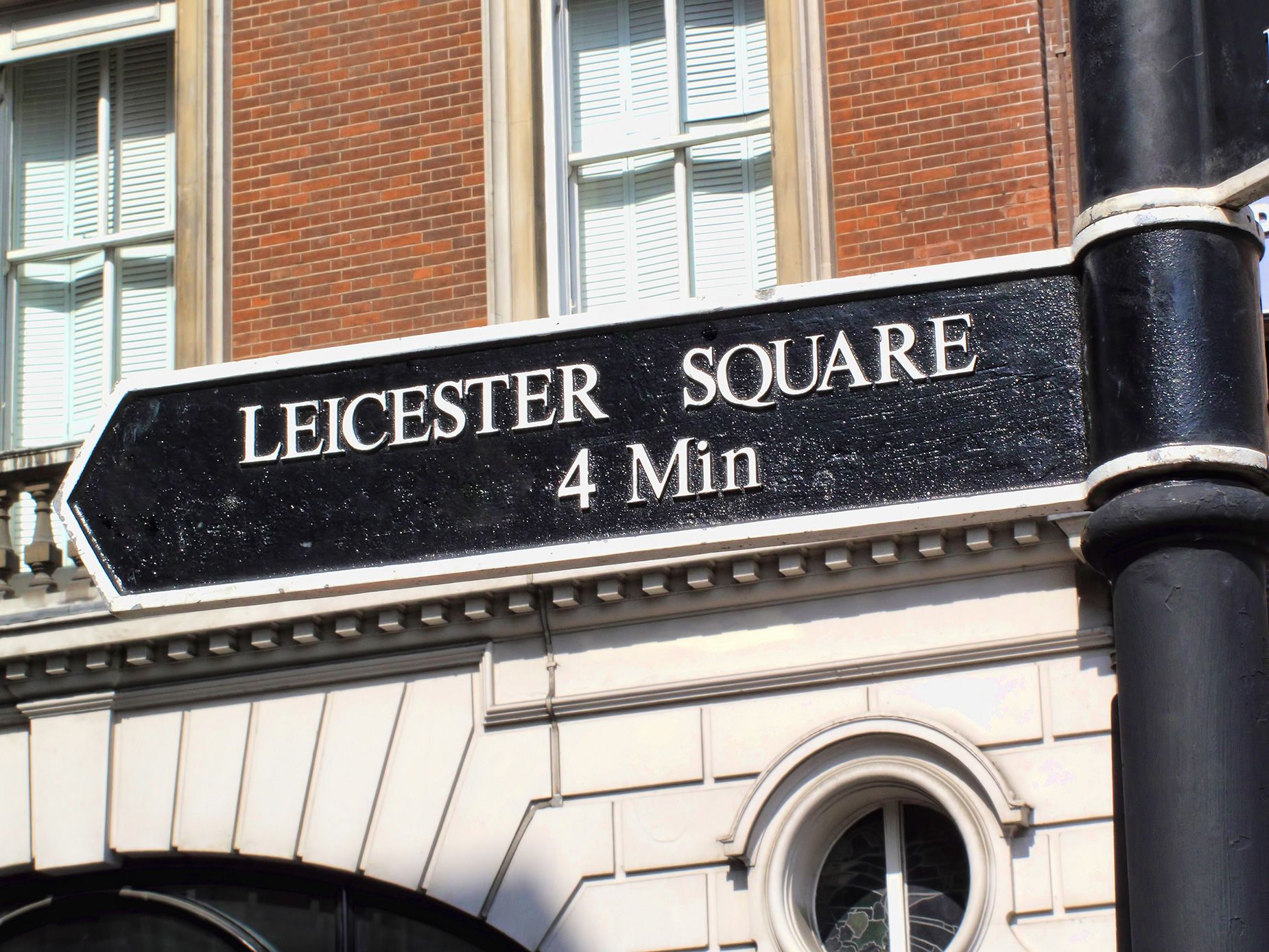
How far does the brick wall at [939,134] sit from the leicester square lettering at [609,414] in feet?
21.1

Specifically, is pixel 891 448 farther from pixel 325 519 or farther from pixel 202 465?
pixel 202 465

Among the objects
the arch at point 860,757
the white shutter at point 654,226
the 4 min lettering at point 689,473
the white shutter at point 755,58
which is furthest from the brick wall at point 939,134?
the 4 min lettering at point 689,473

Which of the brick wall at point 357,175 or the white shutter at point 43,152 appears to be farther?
the white shutter at point 43,152

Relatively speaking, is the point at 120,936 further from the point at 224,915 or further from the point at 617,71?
the point at 617,71

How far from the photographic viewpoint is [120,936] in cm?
994

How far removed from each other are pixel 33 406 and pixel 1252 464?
10051 millimetres

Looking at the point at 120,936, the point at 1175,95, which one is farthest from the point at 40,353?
the point at 1175,95

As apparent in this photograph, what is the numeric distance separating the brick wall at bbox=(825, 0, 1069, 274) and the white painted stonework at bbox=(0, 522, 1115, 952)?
165cm

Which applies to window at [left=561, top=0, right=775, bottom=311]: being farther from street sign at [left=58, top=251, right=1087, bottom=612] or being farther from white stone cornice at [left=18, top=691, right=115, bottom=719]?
street sign at [left=58, top=251, right=1087, bottom=612]

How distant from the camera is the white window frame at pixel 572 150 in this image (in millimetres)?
10367

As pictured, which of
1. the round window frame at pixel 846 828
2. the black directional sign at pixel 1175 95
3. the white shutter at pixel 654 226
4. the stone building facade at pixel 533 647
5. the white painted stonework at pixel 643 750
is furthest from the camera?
the white shutter at pixel 654 226

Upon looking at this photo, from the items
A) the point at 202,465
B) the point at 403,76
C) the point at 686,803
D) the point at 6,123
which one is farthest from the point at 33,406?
the point at 202,465

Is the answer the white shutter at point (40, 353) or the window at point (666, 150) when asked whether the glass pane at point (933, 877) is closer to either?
the window at point (666, 150)

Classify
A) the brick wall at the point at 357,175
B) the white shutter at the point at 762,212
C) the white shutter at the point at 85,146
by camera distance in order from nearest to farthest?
the white shutter at the point at 762,212, the brick wall at the point at 357,175, the white shutter at the point at 85,146
